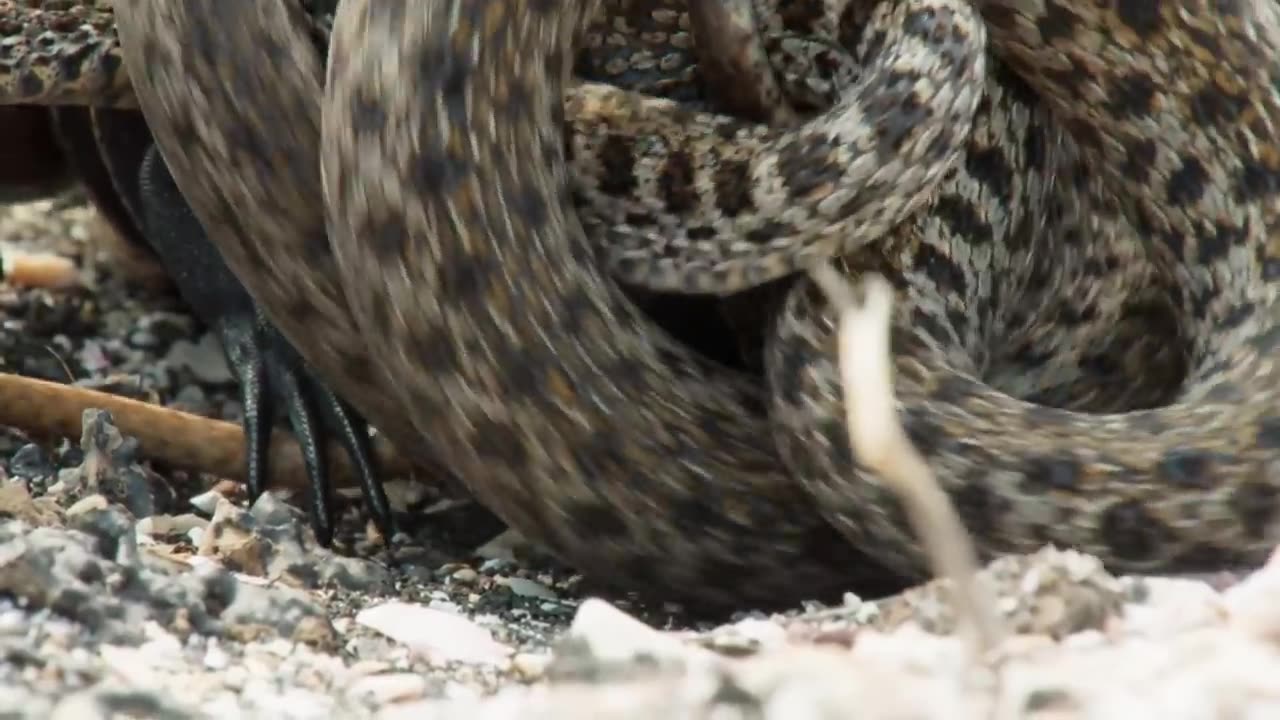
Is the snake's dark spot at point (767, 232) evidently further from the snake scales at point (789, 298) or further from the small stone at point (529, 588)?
the small stone at point (529, 588)

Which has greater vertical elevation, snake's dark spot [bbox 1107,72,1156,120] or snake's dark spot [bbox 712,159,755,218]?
snake's dark spot [bbox 1107,72,1156,120]

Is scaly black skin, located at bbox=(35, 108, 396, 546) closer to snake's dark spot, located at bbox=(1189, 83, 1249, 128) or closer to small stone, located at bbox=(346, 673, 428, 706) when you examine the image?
small stone, located at bbox=(346, 673, 428, 706)

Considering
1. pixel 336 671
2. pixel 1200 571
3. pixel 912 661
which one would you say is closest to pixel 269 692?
pixel 336 671

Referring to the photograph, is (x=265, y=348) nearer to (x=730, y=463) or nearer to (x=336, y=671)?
(x=730, y=463)

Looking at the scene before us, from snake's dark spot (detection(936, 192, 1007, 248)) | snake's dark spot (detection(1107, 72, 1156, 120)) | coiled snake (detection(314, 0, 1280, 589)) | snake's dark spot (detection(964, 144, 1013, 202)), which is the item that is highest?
snake's dark spot (detection(1107, 72, 1156, 120))

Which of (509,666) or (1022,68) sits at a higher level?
(1022,68)

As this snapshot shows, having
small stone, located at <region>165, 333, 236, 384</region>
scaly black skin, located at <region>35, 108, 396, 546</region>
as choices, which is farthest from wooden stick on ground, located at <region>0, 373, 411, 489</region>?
small stone, located at <region>165, 333, 236, 384</region>
